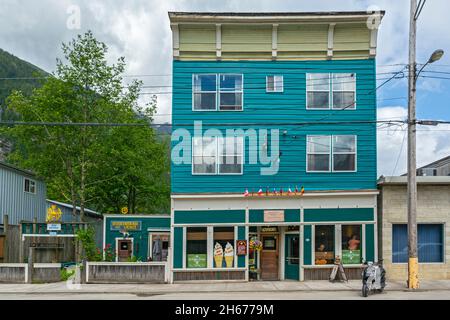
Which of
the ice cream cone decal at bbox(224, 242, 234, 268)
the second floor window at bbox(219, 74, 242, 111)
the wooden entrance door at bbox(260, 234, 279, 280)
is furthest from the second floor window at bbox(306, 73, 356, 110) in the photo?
the ice cream cone decal at bbox(224, 242, 234, 268)

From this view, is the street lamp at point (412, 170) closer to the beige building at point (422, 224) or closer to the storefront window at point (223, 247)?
the beige building at point (422, 224)

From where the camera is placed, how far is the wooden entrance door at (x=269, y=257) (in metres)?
22.3

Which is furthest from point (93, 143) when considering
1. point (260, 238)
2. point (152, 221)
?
point (260, 238)

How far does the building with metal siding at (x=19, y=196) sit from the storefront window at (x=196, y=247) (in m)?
11.8

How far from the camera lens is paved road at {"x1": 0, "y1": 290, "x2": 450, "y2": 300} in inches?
665

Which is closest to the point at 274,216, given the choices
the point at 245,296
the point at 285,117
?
the point at 285,117

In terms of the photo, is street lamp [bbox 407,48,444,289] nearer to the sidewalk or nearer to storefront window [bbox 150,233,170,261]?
the sidewalk

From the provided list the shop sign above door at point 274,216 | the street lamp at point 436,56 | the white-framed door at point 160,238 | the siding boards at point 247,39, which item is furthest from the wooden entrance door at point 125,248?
the street lamp at point 436,56

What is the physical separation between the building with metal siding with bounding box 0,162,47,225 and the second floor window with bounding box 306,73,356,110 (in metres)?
16.9

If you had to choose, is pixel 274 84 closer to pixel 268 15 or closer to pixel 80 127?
pixel 268 15

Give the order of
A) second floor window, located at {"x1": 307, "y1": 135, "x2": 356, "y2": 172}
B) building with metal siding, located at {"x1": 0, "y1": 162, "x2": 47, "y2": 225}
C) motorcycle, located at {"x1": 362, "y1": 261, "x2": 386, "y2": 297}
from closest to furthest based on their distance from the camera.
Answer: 1. motorcycle, located at {"x1": 362, "y1": 261, "x2": 386, "y2": 297}
2. second floor window, located at {"x1": 307, "y1": 135, "x2": 356, "y2": 172}
3. building with metal siding, located at {"x1": 0, "y1": 162, "x2": 47, "y2": 225}

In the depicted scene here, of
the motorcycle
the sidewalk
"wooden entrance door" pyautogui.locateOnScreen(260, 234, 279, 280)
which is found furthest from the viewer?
"wooden entrance door" pyautogui.locateOnScreen(260, 234, 279, 280)

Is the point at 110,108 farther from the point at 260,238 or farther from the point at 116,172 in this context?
the point at 260,238

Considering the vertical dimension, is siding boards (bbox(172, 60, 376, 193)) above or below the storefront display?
above
